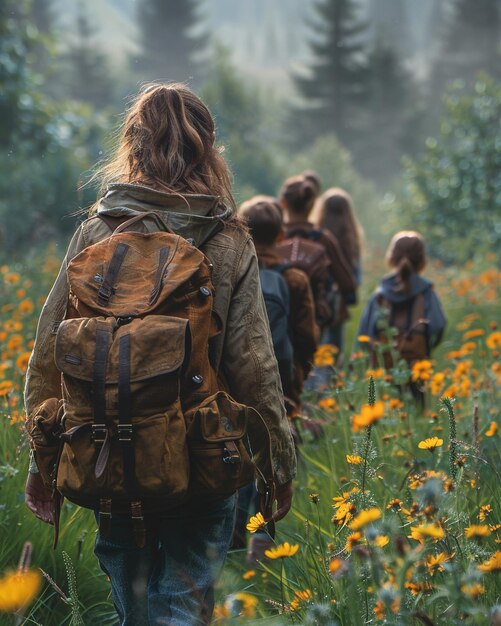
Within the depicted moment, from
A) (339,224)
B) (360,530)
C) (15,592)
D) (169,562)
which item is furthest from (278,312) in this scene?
(339,224)

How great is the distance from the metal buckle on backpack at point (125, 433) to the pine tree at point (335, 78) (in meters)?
49.5

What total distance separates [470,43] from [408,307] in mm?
59937

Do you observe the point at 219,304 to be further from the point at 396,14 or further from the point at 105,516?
the point at 396,14

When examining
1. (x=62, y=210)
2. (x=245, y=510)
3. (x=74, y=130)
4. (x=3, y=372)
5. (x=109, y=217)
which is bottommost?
(x=245, y=510)

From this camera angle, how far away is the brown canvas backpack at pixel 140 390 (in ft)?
6.94

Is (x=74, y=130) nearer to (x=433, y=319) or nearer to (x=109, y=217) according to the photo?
(x=433, y=319)

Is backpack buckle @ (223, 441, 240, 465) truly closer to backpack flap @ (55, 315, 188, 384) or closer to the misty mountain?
backpack flap @ (55, 315, 188, 384)

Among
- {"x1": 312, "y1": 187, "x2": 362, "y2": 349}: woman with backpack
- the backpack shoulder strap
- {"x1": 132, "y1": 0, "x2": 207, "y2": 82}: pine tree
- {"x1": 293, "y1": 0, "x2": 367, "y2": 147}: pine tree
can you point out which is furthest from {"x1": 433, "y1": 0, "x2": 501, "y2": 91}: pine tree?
the backpack shoulder strap

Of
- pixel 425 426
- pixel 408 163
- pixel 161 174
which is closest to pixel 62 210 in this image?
pixel 408 163

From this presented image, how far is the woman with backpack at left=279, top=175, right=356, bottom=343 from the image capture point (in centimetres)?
571

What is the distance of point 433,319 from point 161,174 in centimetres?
372

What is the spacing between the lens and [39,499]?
2617mm

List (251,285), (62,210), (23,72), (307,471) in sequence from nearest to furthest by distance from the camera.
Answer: (251,285) → (307,471) → (23,72) → (62,210)

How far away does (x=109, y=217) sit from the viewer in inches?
98.9
